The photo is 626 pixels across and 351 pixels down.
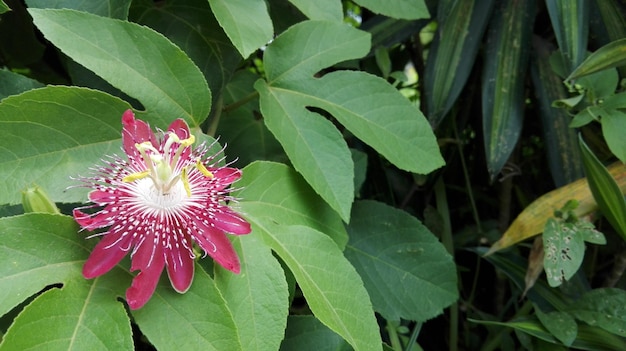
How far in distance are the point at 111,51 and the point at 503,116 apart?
53 cm

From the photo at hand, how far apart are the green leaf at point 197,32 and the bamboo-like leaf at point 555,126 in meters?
0.47

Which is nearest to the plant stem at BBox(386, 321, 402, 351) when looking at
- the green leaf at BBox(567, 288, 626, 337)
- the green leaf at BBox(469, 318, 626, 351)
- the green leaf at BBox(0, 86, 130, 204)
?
the green leaf at BBox(469, 318, 626, 351)

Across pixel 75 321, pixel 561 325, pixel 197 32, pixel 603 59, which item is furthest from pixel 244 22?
pixel 561 325

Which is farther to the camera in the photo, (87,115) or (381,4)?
(381,4)

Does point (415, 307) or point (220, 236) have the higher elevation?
point (220, 236)

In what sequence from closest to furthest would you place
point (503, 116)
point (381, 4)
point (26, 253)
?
point (26, 253)
point (381, 4)
point (503, 116)

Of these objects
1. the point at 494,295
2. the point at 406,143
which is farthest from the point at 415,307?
the point at 494,295

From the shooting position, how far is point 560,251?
27.7 inches

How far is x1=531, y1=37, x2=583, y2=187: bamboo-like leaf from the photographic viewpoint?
Result: 847 mm

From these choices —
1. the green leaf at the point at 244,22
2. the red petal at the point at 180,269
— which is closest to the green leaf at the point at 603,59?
the green leaf at the point at 244,22

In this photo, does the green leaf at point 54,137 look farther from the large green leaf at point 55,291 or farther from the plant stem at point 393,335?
the plant stem at point 393,335

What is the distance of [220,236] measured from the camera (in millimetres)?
501

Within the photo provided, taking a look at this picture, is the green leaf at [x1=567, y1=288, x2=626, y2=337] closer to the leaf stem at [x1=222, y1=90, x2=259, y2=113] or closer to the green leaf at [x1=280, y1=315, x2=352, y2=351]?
the green leaf at [x1=280, y1=315, x2=352, y2=351]

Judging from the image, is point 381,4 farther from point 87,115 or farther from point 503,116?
point 87,115
